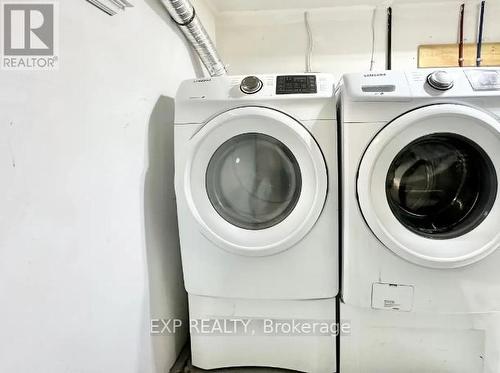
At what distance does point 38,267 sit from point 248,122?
68 cm

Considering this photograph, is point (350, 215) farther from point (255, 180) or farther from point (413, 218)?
point (255, 180)

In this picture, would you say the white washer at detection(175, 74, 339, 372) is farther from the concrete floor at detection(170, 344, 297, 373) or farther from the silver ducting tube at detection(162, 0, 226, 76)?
the silver ducting tube at detection(162, 0, 226, 76)

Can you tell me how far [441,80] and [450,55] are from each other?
111cm

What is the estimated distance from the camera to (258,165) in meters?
1.10

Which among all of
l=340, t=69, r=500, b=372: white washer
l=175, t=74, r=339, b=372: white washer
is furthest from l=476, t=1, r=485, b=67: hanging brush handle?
l=175, t=74, r=339, b=372: white washer

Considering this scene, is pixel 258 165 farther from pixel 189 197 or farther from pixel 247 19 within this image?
pixel 247 19

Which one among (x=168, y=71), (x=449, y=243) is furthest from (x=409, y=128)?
(x=168, y=71)

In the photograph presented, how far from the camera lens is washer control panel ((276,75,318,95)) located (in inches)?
38.5

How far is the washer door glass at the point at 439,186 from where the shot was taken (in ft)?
3.13

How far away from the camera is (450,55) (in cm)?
172

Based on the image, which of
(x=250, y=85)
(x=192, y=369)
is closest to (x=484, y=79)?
(x=250, y=85)

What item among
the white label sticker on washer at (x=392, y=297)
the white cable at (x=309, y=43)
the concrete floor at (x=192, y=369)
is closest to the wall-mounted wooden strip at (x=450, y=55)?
the white cable at (x=309, y=43)

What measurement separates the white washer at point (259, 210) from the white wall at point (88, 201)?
0.43 feet

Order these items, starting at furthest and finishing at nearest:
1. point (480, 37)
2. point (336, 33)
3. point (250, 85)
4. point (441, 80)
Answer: point (336, 33)
point (480, 37)
point (250, 85)
point (441, 80)
